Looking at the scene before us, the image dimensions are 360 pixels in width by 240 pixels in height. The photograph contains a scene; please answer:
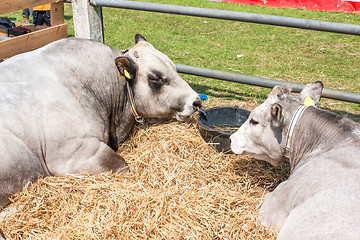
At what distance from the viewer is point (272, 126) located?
13.2ft

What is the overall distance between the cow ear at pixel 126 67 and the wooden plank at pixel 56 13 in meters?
2.67

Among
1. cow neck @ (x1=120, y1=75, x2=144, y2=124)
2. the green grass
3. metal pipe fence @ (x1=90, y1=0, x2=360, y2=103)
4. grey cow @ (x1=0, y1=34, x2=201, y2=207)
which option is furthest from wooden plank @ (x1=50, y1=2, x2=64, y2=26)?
the green grass

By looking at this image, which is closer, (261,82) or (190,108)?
(190,108)

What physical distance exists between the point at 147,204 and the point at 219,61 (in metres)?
6.42

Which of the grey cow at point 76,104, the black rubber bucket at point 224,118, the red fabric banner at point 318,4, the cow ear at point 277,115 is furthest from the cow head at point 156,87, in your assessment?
the red fabric banner at point 318,4

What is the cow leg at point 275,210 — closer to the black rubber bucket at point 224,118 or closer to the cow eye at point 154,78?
the black rubber bucket at point 224,118

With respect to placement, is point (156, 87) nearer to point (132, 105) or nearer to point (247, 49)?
point (132, 105)

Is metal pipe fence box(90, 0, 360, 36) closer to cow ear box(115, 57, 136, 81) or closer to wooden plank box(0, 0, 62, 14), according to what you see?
wooden plank box(0, 0, 62, 14)

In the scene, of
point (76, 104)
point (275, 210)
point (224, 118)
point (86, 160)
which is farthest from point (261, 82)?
point (86, 160)

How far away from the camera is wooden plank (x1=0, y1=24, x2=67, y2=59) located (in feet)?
Answer: 19.4

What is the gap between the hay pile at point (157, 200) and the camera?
139 inches

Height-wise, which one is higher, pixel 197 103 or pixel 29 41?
pixel 29 41

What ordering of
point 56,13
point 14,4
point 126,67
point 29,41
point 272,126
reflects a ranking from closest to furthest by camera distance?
point 272,126 < point 126,67 < point 14,4 < point 29,41 < point 56,13

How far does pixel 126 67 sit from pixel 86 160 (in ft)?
3.88
